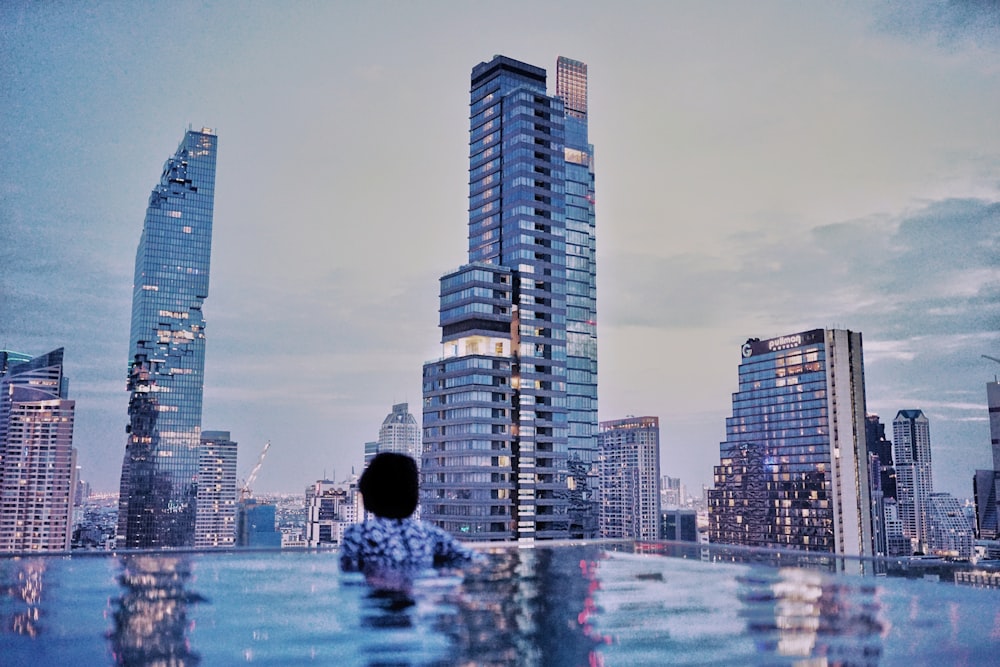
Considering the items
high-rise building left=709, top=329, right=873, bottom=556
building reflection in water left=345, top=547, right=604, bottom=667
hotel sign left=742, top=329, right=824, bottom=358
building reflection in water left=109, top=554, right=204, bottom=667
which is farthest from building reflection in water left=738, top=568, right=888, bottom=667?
hotel sign left=742, top=329, right=824, bottom=358

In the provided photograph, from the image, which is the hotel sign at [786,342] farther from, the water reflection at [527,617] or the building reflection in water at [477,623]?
the building reflection in water at [477,623]

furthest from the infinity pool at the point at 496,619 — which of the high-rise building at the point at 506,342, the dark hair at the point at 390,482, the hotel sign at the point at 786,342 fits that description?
the hotel sign at the point at 786,342

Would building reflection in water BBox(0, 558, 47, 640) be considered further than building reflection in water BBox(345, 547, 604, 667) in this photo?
Yes

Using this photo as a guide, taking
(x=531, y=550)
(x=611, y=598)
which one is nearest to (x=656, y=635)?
(x=611, y=598)

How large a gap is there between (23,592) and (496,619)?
11044 mm

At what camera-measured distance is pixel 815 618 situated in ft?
44.2

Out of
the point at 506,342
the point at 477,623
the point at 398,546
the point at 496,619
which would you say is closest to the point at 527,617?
the point at 496,619

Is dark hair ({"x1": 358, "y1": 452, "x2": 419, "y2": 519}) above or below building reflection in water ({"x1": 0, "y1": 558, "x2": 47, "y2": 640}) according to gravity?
above

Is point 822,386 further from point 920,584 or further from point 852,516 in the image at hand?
point 920,584

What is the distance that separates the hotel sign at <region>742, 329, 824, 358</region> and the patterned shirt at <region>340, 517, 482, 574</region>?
181m

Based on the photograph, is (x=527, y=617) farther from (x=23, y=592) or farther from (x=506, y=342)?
(x=506, y=342)

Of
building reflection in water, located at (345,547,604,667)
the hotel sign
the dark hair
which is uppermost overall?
the hotel sign

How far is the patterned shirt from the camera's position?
11.2m

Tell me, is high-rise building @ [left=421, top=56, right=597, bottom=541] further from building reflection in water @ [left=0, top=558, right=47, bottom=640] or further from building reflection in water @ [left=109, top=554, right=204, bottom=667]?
building reflection in water @ [left=109, top=554, right=204, bottom=667]
